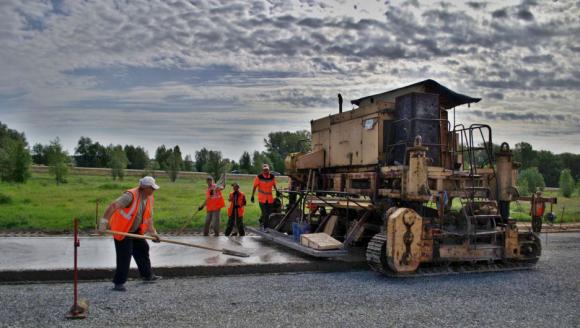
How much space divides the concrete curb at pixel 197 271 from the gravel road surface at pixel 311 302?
0.22 meters

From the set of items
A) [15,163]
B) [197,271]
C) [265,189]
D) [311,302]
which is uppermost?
[15,163]

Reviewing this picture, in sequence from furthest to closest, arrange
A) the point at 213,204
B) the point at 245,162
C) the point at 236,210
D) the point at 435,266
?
the point at 245,162 → the point at 236,210 → the point at 213,204 → the point at 435,266

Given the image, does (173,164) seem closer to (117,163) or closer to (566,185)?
(117,163)

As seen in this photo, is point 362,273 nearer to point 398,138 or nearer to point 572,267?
point 398,138

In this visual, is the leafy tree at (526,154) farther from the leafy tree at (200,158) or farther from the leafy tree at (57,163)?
the leafy tree at (57,163)

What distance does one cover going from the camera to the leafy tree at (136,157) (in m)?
81.6

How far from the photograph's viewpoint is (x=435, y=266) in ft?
29.6

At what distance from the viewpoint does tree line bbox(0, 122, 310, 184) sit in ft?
117

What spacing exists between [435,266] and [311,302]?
336 cm

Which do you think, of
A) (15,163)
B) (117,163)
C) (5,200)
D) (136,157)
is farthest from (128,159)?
(5,200)

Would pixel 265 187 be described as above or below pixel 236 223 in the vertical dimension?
above

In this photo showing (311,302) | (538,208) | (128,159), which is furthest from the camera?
(128,159)

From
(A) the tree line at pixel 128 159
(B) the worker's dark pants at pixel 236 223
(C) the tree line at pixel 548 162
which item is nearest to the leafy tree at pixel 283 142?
(A) the tree line at pixel 128 159

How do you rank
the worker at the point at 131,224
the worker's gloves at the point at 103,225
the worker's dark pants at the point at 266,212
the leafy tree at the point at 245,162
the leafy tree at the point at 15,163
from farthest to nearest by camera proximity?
1. the leafy tree at the point at 245,162
2. the leafy tree at the point at 15,163
3. the worker's dark pants at the point at 266,212
4. the worker at the point at 131,224
5. the worker's gloves at the point at 103,225
